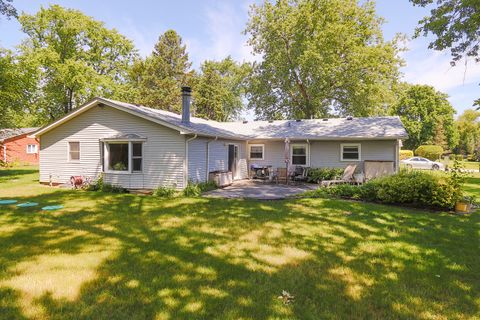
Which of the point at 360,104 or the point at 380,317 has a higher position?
the point at 360,104

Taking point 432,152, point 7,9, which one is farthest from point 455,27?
point 432,152

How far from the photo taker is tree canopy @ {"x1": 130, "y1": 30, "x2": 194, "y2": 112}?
38438 mm

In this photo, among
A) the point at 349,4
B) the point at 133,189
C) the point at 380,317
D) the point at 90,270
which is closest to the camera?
the point at 380,317

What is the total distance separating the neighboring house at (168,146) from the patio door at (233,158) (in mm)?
57

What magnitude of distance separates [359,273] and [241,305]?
6.83ft

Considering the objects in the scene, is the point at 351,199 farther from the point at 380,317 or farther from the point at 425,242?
the point at 380,317

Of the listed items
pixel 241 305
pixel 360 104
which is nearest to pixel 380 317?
pixel 241 305

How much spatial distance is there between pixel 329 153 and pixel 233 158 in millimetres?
5687

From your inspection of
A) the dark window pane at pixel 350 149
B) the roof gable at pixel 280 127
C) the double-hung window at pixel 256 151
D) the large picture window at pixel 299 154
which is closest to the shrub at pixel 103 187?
the roof gable at pixel 280 127

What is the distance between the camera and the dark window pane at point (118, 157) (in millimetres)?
13289

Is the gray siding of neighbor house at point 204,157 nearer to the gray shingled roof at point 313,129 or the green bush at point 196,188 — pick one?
the green bush at point 196,188

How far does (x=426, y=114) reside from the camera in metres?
48.8

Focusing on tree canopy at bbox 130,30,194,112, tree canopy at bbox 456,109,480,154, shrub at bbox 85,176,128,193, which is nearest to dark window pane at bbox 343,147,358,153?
shrub at bbox 85,176,128,193

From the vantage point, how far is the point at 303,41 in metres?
26.6
